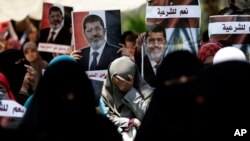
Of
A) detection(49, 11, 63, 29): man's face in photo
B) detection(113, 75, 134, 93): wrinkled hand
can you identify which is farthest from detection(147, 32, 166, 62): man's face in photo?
detection(49, 11, 63, 29): man's face in photo

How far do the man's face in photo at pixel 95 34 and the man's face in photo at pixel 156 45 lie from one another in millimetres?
538

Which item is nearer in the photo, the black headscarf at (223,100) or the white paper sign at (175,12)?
the black headscarf at (223,100)

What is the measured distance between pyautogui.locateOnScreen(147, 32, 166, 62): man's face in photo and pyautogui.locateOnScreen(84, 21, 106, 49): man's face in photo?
54cm

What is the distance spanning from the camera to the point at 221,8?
831 centimetres

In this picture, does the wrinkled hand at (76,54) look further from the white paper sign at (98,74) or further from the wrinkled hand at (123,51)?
the wrinkled hand at (123,51)

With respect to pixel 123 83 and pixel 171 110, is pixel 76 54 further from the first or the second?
pixel 171 110

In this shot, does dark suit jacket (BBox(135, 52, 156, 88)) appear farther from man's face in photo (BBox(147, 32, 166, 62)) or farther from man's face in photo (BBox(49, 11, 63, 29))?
man's face in photo (BBox(49, 11, 63, 29))

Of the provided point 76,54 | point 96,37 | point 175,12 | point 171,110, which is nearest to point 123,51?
point 96,37

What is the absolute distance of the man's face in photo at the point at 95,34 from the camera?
7561 mm

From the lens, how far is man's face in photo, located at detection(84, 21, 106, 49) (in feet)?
24.8

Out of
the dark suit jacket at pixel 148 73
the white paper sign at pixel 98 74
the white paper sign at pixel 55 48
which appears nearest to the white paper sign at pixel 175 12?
the dark suit jacket at pixel 148 73

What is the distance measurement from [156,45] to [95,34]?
70cm

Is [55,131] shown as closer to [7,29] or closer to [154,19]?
[154,19]

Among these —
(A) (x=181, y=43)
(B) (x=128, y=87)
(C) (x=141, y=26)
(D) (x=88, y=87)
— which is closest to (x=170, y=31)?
(A) (x=181, y=43)
